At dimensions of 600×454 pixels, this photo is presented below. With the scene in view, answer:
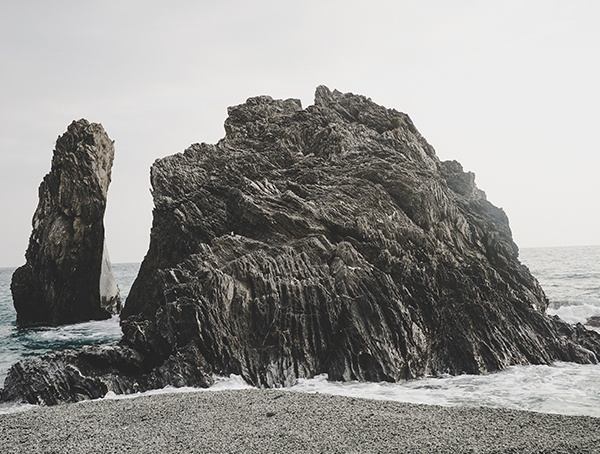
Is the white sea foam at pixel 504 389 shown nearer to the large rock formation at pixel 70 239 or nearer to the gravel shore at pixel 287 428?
the gravel shore at pixel 287 428

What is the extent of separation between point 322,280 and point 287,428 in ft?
31.6

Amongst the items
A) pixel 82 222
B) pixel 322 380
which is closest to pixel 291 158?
pixel 322 380

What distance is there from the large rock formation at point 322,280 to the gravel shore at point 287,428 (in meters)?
3.62

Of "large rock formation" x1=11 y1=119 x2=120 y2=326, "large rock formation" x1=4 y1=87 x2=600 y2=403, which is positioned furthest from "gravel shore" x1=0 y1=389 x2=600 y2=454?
"large rock formation" x1=11 y1=119 x2=120 y2=326

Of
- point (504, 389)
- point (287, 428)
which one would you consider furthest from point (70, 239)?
point (504, 389)

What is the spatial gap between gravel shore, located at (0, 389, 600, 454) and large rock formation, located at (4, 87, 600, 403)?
3622 millimetres

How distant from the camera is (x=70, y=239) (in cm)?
3969

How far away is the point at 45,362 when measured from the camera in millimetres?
17109

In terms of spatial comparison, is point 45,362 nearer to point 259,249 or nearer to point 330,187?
A: point 259,249

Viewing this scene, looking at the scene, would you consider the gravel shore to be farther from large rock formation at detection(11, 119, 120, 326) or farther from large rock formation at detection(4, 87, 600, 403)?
large rock formation at detection(11, 119, 120, 326)

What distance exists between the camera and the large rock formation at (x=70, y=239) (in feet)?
130

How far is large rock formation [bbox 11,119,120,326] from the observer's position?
3956cm

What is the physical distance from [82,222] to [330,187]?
23.4m

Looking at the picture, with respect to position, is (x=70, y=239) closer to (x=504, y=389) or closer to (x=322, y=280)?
(x=322, y=280)
